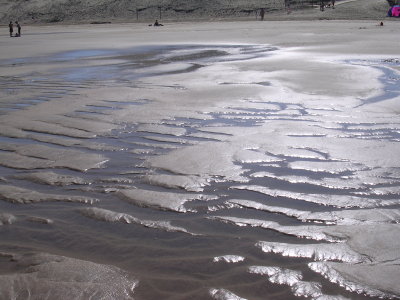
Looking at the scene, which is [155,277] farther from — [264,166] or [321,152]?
[321,152]

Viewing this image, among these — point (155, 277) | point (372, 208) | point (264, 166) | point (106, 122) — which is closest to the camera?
point (155, 277)

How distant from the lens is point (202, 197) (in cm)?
349

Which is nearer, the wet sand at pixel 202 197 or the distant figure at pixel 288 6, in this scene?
the wet sand at pixel 202 197

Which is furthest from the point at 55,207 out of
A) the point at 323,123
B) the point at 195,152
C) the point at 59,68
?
the point at 59,68

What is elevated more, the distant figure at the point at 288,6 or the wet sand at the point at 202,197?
the distant figure at the point at 288,6

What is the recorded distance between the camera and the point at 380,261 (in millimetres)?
2520

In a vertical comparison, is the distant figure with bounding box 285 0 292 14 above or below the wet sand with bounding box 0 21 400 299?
above

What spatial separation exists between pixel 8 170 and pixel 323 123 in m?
3.45

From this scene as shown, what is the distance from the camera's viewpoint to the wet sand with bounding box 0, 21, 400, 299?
7.98 feet

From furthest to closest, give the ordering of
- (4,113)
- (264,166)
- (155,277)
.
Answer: (4,113), (264,166), (155,277)

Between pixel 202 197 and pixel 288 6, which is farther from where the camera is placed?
pixel 288 6

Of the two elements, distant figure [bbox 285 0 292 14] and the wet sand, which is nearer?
the wet sand

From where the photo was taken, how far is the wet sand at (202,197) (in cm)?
243

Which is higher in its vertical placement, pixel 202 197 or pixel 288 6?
pixel 288 6
